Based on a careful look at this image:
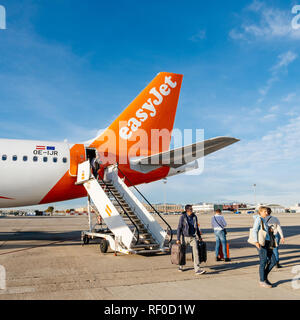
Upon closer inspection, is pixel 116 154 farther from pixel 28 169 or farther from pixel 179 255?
pixel 179 255

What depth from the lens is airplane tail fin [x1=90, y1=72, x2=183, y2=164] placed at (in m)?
16.5

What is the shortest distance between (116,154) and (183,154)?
4.26 meters

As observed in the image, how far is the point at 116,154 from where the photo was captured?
1605 cm

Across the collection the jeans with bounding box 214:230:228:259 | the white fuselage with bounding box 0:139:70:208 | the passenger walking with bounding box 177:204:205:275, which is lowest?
the jeans with bounding box 214:230:228:259

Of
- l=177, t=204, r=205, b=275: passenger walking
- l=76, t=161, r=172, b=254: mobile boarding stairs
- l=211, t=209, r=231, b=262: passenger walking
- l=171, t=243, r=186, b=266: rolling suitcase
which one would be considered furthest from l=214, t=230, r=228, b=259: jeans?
l=171, t=243, r=186, b=266: rolling suitcase

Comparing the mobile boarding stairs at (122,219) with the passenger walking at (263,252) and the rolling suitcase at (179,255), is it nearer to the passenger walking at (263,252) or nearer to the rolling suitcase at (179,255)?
the rolling suitcase at (179,255)

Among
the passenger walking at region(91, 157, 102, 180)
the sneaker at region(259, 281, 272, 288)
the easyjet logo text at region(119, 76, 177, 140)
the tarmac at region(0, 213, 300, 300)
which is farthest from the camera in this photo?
the easyjet logo text at region(119, 76, 177, 140)

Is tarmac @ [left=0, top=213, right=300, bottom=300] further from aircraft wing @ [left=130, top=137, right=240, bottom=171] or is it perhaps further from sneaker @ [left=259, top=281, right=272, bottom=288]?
aircraft wing @ [left=130, top=137, right=240, bottom=171]

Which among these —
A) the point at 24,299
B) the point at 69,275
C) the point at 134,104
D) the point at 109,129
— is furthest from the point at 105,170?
the point at 24,299

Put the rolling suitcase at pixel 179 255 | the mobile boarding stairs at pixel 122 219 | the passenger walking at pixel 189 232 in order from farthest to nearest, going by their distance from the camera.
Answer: the mobile boarding stairs at pixel 122 219, the passenger walking at pixel 189 232, the rolling suitcase at pixel 179 255

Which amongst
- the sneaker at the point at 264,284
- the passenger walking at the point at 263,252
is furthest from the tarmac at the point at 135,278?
the passenger walking at the point at 263,252

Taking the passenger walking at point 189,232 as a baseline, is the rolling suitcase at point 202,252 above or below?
below

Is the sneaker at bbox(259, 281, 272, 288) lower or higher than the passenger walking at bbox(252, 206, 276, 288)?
lower

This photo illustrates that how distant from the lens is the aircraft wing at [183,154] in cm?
1216
